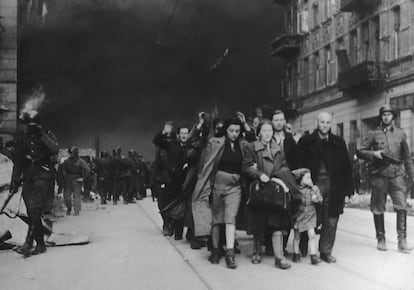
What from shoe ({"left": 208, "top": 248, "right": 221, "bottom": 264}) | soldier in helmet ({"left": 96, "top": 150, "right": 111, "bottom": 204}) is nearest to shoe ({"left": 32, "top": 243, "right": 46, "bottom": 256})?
shoe ({"left": 208, "top": 248, "right": 221, "bottom": 264})

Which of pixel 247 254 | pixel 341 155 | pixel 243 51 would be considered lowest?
pixel 247 254

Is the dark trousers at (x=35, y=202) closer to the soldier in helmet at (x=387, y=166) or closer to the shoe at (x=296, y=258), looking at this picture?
the shoe at (x=296, y=258)

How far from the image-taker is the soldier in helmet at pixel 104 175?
2284 cm

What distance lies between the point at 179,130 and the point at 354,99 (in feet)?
56.2

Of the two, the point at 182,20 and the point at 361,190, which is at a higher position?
the point at 182,20

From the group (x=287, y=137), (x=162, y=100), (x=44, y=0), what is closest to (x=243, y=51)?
(x=162, y=100)

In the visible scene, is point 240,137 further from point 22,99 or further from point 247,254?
point 22,99

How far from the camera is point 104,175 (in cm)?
2342

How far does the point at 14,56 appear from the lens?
2381 cm

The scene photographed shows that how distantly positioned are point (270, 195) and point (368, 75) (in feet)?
59.4

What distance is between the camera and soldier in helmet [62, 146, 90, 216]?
56.2ft

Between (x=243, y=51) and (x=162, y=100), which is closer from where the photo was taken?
(x=243, y=51)

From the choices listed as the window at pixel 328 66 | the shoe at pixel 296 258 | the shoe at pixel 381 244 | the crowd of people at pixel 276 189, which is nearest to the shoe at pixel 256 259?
the crowd of people at pixel 276 189

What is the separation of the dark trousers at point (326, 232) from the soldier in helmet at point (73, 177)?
1044 centimetres
